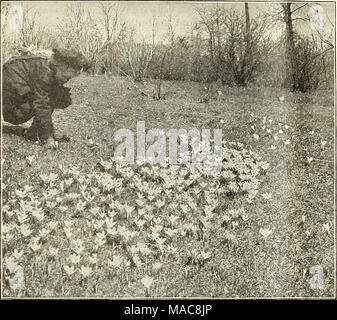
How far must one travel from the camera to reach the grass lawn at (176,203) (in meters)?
3.60

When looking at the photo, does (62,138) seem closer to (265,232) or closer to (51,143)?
A: (51,143)

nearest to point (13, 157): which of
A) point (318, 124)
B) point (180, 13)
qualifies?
point (180, 13)

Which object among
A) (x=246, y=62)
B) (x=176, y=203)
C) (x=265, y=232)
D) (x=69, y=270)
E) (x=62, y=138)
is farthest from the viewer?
(x=246, y=62)

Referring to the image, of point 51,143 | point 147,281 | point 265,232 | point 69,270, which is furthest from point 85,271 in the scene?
point 265,232

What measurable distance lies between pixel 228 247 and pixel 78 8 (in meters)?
2.16

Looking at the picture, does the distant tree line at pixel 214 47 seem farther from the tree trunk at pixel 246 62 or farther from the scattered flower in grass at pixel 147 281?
the scattered flower in grass at pixel 147 281

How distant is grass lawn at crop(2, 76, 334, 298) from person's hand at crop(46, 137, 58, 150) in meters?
0.04

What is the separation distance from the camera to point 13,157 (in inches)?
154

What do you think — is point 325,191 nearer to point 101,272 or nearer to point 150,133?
point 150,133

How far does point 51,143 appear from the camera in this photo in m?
4.04

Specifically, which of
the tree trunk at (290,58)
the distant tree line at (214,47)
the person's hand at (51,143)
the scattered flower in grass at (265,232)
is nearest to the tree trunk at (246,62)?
the distant tree line at (214,47)

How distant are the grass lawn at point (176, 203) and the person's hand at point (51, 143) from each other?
44mm

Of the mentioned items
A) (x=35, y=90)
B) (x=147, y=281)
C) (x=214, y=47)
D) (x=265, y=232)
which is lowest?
(x=147, y=281)

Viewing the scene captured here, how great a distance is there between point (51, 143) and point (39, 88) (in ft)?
1.44
